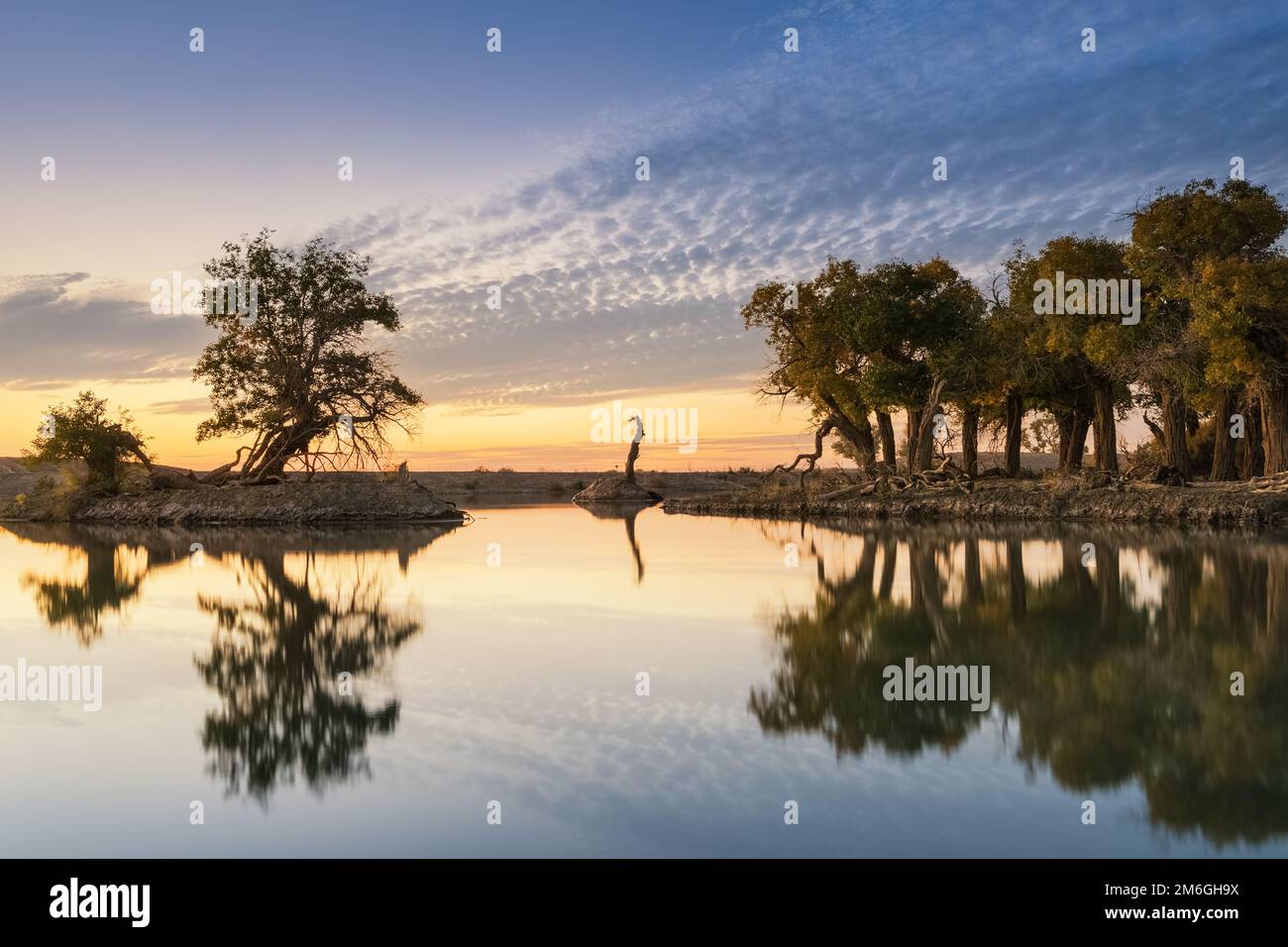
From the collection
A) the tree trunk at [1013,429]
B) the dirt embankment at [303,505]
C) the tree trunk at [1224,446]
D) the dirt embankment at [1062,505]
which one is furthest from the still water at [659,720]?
the tree trunk at [1013,429]

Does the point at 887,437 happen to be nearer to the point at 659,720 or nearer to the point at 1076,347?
the point at 1076,347

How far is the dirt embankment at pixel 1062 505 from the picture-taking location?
25016mm

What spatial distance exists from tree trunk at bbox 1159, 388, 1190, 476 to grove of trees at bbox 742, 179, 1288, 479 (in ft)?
0.20

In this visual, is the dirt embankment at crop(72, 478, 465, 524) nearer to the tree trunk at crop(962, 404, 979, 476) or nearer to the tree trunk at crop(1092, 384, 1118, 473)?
the tree trunk at crop(962, 404, 979, 476)

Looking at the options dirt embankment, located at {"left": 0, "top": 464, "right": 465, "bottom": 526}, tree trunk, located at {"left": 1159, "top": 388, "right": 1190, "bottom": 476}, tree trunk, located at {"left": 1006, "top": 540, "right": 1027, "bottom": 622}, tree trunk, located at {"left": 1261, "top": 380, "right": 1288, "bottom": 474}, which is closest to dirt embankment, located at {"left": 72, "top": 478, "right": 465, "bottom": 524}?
dirt embankment, located at {"left": 0, "top": 464, "right": 465, "bottom": 526}

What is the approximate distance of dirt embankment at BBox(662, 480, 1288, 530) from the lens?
82.1ft

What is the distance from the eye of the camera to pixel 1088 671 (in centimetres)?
814

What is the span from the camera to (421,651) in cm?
963

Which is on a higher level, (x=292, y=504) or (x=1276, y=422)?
(x=1276, y=422)

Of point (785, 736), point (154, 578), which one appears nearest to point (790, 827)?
point (785, 736)

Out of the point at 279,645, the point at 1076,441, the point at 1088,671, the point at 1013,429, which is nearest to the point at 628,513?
the point at 1013,429

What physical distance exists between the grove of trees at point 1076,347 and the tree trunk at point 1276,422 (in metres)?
0.05

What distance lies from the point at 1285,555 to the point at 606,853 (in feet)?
53.5

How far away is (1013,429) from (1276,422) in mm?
10846
